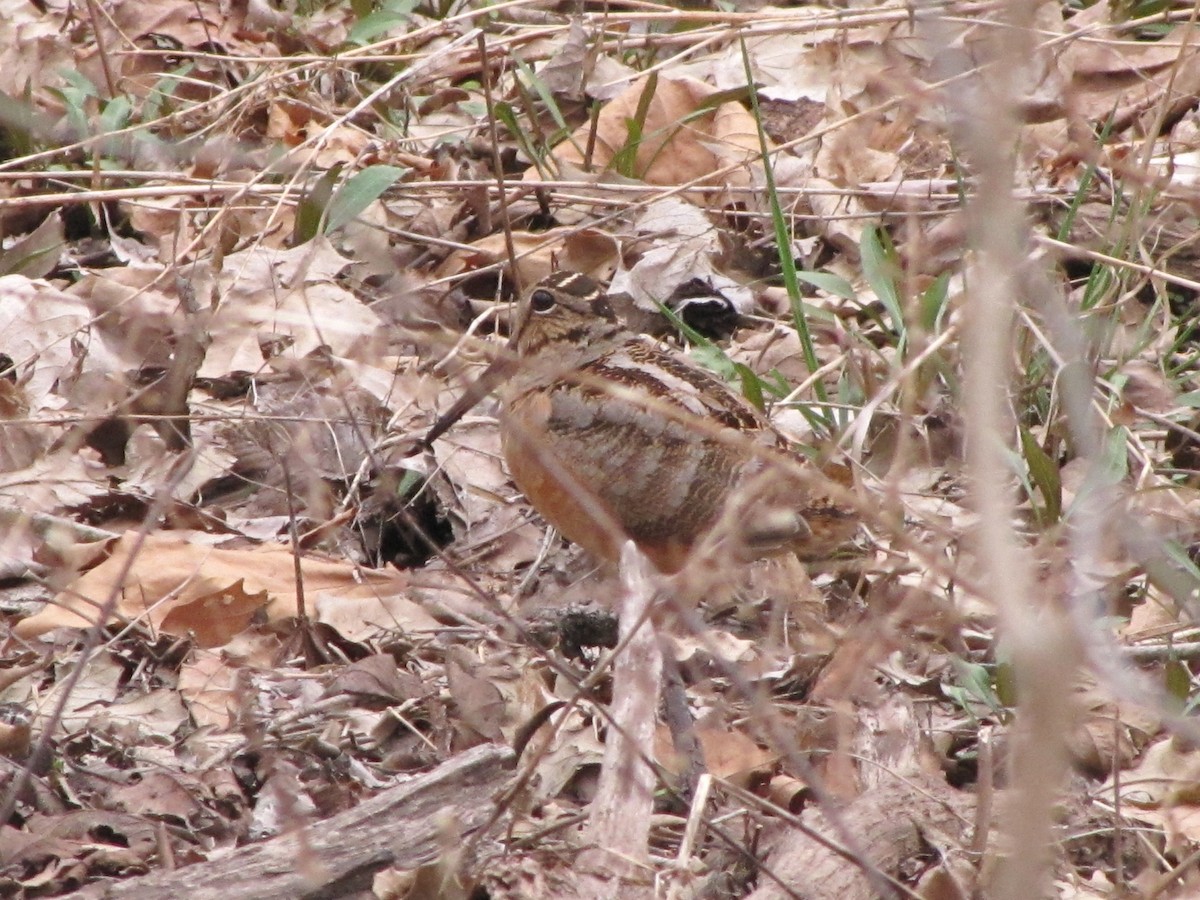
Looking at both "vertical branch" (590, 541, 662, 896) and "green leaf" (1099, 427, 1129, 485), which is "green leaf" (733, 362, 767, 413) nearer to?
"green leaf" (1099, 427, 1129, 485)

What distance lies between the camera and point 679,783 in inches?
125

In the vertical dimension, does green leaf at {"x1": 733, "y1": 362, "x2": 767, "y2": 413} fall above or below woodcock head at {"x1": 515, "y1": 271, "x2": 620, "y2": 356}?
below

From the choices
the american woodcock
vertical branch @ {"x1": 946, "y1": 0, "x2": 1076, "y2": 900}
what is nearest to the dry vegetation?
vertical branch @ {"x1": 946, "y1": 0, "x2": 1076, "y2": 900}

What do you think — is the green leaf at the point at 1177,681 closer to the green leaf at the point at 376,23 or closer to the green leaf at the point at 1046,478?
the green leaf at the point at 1046,478

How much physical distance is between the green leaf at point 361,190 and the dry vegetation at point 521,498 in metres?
0.02

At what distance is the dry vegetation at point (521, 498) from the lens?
2523mm

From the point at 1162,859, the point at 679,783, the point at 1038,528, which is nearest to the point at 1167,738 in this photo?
the point at 1162,859

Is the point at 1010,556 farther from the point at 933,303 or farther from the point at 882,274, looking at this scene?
the point at 882,274

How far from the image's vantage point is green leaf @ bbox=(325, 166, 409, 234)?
5062 mm

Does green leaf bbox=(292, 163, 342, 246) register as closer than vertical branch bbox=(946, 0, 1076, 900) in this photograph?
No

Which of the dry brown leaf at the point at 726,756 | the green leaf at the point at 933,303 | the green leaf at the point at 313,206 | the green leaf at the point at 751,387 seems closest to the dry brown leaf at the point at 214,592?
the dry brown leaf at the point at 726,756

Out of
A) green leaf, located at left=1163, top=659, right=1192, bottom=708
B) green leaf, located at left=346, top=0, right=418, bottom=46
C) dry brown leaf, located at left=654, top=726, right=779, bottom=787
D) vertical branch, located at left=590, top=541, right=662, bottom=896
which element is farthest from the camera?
green leaf, located at left=346, top=0, right=418, bottom=46

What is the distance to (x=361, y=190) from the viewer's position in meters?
5.10

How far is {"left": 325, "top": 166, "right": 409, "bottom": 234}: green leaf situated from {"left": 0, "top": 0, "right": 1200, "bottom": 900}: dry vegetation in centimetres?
2
